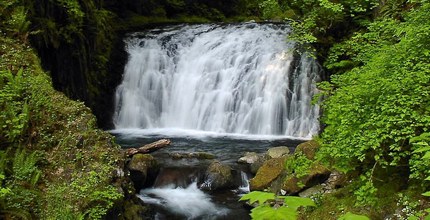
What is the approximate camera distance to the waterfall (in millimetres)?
12492

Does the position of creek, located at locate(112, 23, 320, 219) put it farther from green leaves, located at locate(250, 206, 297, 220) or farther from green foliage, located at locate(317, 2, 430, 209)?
green leaves, located at locate(250, 206, 297, 220)

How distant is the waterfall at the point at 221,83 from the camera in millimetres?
12492

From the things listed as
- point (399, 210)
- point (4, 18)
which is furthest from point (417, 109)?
point (4, 18)

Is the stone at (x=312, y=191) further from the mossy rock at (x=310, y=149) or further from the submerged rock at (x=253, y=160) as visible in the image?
the submerged rock at (x=253, y=160)

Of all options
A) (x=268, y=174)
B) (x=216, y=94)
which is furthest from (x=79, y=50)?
(x=268, y=174)

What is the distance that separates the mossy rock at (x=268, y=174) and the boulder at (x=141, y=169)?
2.01m

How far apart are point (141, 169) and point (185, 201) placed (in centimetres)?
106

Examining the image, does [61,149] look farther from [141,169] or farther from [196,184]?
[196,184]

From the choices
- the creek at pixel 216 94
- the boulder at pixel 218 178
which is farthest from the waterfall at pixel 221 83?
the boulder at pixel 218 178

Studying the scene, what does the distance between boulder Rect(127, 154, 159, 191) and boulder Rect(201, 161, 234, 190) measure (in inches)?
42.5

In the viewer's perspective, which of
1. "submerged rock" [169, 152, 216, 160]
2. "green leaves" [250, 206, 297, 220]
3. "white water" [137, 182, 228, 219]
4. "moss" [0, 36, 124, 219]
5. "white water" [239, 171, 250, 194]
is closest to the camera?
"green leaves" [250, 206, 297, 220]

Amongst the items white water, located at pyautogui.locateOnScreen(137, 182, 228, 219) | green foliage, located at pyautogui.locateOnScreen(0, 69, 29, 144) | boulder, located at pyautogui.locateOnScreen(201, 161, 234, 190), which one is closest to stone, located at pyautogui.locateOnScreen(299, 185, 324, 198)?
white water, located at pyautogui.locateOnScreen(137, 182, 228, 219)

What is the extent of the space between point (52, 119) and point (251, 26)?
10.9m

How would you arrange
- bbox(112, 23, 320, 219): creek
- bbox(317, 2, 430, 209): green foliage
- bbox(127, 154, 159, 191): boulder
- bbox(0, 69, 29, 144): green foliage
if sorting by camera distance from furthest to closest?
bbox(112, 23, 320, 219): creek → bbox(127, 154, 159, 191): boulder → bbox(0, 69, 29, 144): green foliage → bbox(317, 2, 430, 209): green foliage
